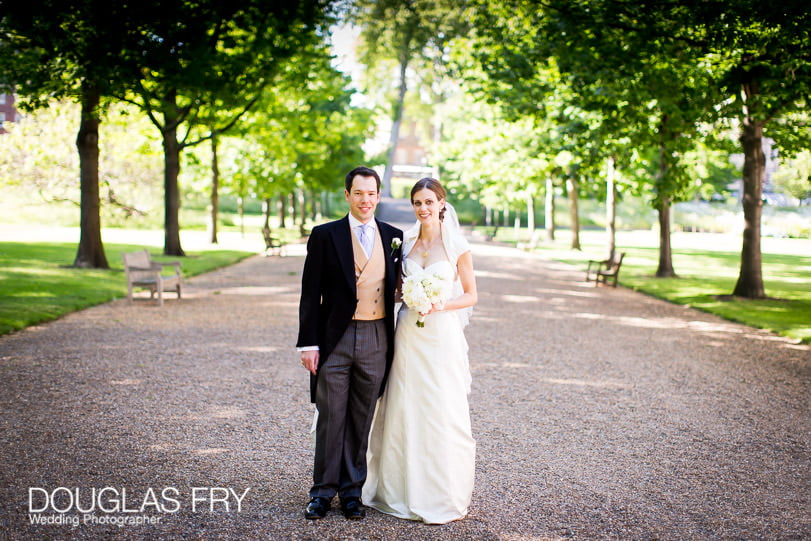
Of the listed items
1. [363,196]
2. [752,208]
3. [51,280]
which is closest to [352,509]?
[363,196]

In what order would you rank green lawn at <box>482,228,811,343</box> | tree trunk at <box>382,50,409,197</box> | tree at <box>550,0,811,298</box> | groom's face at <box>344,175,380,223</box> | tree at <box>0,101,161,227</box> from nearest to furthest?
groom's face at <box>344,175,380,223</box>
tree at <box>550,0,811,298</box>
green lawn at <box>482,228,811,343</box>
tree at <box>0,101,161,227</box>
tree trunk at <box>382,50,409,197</box>

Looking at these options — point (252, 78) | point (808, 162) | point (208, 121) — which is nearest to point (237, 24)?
point (252, 78)

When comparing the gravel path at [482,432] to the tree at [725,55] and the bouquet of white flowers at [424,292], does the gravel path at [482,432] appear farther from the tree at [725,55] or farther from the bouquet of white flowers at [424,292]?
the tree at [725,55]

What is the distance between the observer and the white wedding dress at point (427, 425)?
470 cm

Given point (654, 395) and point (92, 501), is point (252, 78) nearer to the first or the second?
point (654, 395)

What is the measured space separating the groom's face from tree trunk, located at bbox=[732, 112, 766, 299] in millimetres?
14755

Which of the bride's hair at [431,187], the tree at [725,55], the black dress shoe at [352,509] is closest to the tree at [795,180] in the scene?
the tree at [725,55]

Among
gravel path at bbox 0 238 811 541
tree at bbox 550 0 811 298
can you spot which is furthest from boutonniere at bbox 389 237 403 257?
tree at bbox 550 0 811 298

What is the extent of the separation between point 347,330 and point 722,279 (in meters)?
20.8

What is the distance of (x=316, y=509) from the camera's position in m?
4.62

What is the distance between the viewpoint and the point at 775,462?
6039mm

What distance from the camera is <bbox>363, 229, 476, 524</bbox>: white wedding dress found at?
470cm

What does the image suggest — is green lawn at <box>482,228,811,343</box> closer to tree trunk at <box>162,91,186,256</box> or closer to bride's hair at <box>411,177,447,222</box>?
bride's hair at <box>411,177,447,222</box>

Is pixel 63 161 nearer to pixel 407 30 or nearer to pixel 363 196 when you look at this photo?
pixel 407 30
